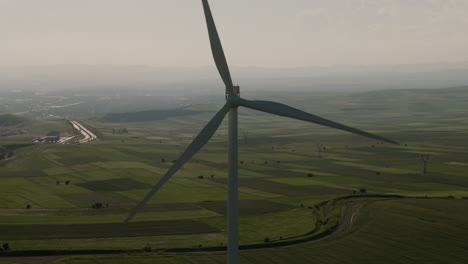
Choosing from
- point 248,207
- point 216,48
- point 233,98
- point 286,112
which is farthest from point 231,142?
point 248,207

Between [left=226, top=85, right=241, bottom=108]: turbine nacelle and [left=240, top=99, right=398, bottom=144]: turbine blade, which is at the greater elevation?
[left=226, top=85, right=241, bottom=108]: turbine nacelle

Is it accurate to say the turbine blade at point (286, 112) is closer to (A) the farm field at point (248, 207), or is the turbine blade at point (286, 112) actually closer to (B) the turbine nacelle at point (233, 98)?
(B) the turbine nacelle at point (233, 98)

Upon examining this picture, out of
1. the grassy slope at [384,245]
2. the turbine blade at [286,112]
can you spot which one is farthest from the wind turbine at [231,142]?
the grassy slope at [384,245]

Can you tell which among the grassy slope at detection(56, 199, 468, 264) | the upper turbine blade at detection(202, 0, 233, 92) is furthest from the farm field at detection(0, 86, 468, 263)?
the upper turbine blade at detection(202, 0, 233, 92)

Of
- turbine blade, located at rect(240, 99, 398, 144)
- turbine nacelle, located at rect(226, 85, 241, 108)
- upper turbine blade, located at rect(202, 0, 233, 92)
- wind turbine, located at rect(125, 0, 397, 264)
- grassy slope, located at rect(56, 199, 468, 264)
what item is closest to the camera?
wind turbine, located at rect(125, 0, 397, 264)

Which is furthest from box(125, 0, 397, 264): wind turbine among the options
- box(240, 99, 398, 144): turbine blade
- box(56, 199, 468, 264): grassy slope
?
box(56, 199, 468, 264): grassy slope

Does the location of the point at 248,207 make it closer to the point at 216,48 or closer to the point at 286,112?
the point at 286,112

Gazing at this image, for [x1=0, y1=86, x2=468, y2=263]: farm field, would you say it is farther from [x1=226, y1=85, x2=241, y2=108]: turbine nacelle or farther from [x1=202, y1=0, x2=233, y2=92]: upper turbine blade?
[x1=226, y1=85, x2=241, y2=108]: turbine nacelle

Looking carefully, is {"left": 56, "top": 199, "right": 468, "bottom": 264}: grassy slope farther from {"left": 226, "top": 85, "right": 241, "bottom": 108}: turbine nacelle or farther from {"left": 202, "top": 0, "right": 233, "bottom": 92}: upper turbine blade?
{"left": 226, "top": 85, "right": 241, "bottom": 108}: turbine nacelle

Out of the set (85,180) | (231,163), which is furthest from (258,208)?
(231,163)

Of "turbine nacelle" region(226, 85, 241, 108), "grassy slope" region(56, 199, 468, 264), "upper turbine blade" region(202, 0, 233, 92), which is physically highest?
"upper turbine blade" region(202, 0, 233, 92)

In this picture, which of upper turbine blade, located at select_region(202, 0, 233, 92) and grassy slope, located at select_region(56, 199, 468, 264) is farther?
grassy slope, located at select_region(56, 199, 468, 264)

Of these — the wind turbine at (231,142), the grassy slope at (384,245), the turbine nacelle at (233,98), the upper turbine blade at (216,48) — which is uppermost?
the upper turbine blade at (216,48)

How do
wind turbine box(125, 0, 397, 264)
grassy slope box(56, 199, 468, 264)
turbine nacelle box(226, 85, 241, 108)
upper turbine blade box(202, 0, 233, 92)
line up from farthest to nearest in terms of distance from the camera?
grassy slope box(56, 199, 468, 264)
upper turbine blade box(202, 0, 233, 92)
turbine nacelle box(226, 85, 241, 108)
wind turbine box(125, 0, 397, 264)
